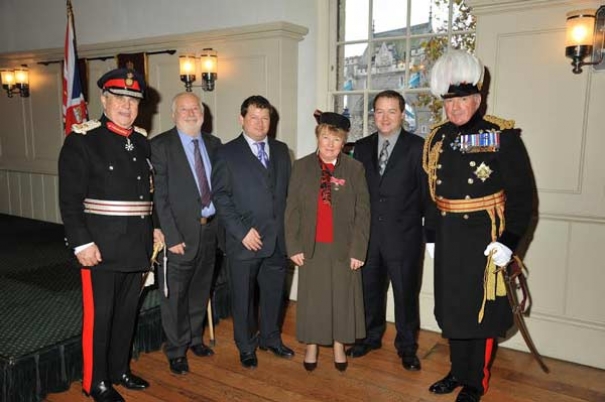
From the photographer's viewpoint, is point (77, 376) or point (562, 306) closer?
point (77, 376)

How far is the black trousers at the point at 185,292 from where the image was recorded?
2855 millimetres

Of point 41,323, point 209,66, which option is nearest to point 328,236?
point 41,323

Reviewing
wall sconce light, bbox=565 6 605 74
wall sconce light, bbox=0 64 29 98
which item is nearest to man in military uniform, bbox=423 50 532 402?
wall sconce light, bbox=565 6 605 74

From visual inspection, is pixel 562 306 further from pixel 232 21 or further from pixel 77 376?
pixel 232 21

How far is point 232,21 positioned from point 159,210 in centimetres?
213

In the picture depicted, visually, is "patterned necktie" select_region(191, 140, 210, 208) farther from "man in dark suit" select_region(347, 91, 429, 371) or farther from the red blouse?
"man in dark suit" select_region(347, 91, 429, 371)

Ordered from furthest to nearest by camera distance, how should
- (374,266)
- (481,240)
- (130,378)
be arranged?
(374,266) < (130,378) < (481,240)

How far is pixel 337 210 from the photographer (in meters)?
2.71

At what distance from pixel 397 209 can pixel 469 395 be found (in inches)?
40.2

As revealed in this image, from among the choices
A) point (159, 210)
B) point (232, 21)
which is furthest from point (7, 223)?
point (159, 210)

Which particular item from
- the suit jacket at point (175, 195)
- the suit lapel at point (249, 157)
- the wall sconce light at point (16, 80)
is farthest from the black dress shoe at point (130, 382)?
the wall sconce light at point (16, 80)

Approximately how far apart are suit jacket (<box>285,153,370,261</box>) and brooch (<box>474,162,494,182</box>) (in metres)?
0.63

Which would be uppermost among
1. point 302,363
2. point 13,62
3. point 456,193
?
point 13,62

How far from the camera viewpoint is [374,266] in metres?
3.00
